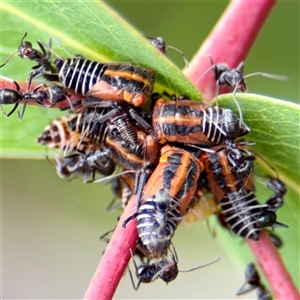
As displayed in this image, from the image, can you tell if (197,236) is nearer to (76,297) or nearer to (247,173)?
(76,297)

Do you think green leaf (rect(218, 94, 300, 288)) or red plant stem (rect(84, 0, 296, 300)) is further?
red plant stem (rect(84, 0, 296, 300))

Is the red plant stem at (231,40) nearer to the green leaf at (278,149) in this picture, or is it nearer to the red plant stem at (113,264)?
the green leaf at (278,149)

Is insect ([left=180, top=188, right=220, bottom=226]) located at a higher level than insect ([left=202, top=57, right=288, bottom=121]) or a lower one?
lower

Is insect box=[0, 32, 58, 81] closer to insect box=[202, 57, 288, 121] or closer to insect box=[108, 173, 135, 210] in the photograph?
insect box=[108, 173, 135, 210]

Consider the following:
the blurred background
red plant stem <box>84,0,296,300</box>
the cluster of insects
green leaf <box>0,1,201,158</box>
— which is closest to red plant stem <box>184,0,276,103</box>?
red plant stem <box>84,0,296,300</box>

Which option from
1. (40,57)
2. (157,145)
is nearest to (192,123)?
(157,145)

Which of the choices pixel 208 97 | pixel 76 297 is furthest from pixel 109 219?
pixel 208 97

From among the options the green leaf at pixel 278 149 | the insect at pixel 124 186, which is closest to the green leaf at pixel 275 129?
the green leaf at pixel 278 149

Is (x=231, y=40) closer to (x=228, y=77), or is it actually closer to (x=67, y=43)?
(x=228, y=77)
